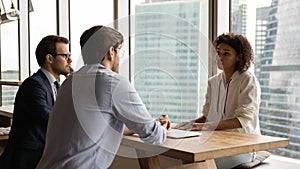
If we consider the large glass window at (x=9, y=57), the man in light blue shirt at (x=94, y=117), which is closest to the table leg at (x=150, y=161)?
the man in light blue shirt at (x=94, y=117)

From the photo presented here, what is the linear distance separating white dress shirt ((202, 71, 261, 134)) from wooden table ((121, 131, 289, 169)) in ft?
0.99

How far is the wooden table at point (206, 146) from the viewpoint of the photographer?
6.15ft

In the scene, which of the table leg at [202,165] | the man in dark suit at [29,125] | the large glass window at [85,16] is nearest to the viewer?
the table leg at [202,165]

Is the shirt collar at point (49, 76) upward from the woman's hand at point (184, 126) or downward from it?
upward

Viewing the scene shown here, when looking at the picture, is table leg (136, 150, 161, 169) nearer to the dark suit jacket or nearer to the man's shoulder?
the dark suit jacket

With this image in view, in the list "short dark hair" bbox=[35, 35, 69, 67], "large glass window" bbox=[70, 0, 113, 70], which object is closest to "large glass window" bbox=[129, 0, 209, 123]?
"short dark hair" bbox=[35, 35, 69, 67]

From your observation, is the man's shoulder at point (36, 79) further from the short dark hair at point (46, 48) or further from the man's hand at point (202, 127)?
the man's hand at point (202, 127)

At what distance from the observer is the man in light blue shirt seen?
5.88 ft

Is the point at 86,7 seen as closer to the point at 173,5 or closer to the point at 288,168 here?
the point at 173,5

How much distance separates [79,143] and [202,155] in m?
0.52

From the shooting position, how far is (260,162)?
9.07 ft

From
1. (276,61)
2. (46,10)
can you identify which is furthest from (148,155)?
(46,10)

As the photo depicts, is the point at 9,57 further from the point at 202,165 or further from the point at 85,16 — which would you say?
the point at 202,165

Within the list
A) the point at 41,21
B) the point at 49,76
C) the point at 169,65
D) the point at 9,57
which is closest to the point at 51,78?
the point at 49,76
